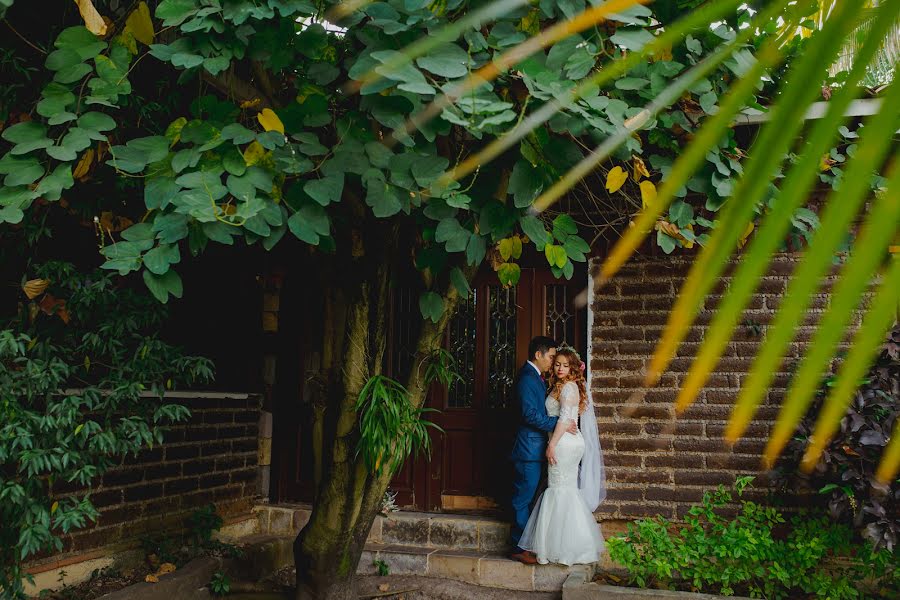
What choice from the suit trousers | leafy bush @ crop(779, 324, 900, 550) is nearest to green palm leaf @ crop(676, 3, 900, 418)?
leafy bush @ crop(779, 324, 900, 550)

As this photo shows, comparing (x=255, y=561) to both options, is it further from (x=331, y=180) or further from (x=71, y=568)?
(x=331, y=180)

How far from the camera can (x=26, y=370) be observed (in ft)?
13.7

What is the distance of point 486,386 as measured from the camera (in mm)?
7367

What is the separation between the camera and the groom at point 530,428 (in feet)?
21.8

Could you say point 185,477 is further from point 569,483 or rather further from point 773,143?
point 773,143

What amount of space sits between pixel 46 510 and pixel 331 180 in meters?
2.52

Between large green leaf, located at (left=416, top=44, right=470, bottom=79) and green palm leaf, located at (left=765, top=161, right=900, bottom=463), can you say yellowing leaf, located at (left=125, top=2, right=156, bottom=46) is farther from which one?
green palm leaf, located at (left=765, top=161, right=900, bottom=463)

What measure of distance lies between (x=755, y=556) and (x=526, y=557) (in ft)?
5.76

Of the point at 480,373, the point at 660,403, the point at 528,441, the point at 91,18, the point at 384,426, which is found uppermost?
the point at 91,18

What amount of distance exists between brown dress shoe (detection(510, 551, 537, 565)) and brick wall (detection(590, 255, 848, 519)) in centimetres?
76

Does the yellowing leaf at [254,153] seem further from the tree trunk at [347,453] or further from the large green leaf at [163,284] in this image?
the tree trunk at [347,453]

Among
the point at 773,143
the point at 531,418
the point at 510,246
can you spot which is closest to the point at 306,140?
the point at 510,246

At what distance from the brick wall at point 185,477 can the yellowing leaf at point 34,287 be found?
1595 mm

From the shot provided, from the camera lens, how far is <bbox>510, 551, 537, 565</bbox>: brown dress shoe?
6.36 m
